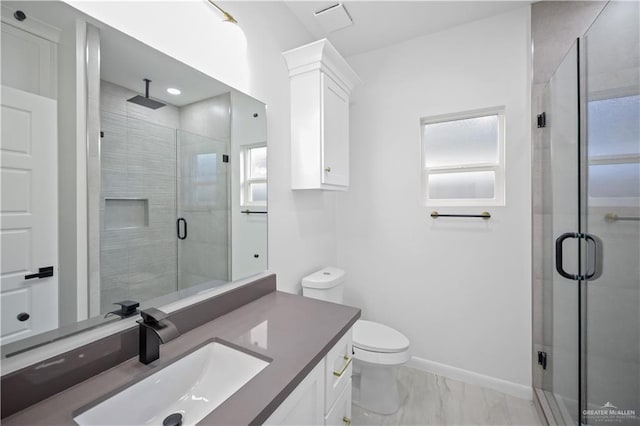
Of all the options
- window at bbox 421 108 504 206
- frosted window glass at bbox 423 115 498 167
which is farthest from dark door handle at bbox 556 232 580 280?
frosted window glass at bbox 423 115 498 167

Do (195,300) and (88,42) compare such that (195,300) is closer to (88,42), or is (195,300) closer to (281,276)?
(281,276)

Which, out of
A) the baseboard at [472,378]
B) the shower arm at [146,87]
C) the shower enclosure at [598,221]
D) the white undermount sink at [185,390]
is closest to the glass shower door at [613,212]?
the shower enclosure at [598,221]

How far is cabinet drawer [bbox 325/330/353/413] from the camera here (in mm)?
1010

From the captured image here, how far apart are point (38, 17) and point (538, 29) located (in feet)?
8.39

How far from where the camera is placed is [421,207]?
7.10 ft

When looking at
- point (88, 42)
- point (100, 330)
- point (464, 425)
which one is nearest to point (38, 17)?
point (88, 42)

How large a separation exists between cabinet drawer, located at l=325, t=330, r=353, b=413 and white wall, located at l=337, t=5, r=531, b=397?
119cm

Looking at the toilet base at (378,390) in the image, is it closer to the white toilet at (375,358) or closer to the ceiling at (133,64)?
the white toilet at (375,358)

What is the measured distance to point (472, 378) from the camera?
1992 millimetres

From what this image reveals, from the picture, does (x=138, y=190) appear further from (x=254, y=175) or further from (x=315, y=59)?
(x=315, y=59)

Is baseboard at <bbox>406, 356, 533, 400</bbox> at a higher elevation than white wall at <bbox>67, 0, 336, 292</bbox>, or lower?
lower

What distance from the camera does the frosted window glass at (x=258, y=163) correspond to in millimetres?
1424

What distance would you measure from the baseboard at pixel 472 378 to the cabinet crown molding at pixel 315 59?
7.43 feet

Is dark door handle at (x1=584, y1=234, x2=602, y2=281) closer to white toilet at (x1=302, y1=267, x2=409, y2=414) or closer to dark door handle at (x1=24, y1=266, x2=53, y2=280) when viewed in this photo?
white toilet at (x1=302, y1=267, x2=409, y2=414)
